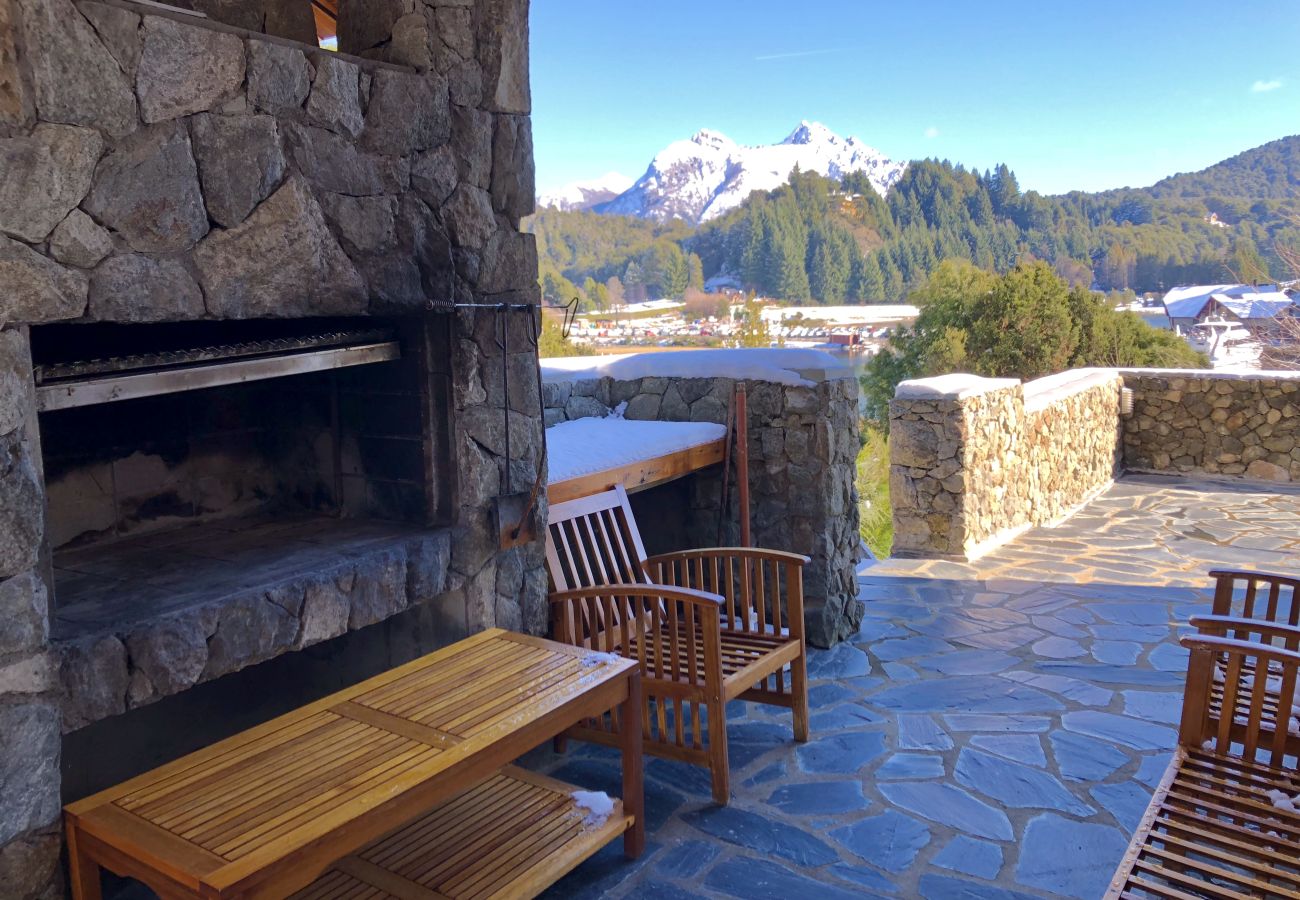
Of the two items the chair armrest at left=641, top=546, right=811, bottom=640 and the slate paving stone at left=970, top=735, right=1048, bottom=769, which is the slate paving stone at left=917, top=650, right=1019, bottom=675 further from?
the chair armrest at left=641, top=546, right=811, bottom=640

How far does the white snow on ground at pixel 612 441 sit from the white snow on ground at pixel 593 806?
3.79 feet

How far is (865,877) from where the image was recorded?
274cm

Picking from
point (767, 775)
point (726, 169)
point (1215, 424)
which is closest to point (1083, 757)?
point (767, 775)

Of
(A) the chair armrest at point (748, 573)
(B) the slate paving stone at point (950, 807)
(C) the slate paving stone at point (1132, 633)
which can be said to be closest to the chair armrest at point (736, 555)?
(A) the chair armrest at point (748, 573)

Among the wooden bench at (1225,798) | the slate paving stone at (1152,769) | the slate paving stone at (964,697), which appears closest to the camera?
the wooden bench at (1225,798)

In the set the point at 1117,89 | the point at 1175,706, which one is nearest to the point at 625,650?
the point at 1175,706

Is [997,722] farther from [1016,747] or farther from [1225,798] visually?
[1225,798]

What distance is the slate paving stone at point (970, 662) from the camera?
4.45m

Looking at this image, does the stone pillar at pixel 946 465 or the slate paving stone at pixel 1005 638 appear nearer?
the slate paving stone at pixel 1005 638

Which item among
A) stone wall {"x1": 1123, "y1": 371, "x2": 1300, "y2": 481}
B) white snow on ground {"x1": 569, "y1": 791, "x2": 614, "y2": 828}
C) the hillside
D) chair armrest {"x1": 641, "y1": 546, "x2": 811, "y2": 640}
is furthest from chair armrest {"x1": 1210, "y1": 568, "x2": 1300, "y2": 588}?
the hillside

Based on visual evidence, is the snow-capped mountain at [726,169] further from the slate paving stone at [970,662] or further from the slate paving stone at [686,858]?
the slate paving stone at [686,858]

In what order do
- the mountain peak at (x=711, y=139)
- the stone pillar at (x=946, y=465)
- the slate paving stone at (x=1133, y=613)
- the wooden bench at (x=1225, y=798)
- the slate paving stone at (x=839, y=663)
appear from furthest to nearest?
1. the mountain peak at (x=711, y=139)
2. the stone pillar at (x=946, y=465)
3. the slate paving stone at (x=1133, y=613)
4. the slate paving stone at (x=839, y=663)
5. the wooden bench at (x=1225, y=798)

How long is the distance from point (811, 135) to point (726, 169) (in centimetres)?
1156

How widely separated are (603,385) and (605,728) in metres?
2.17
